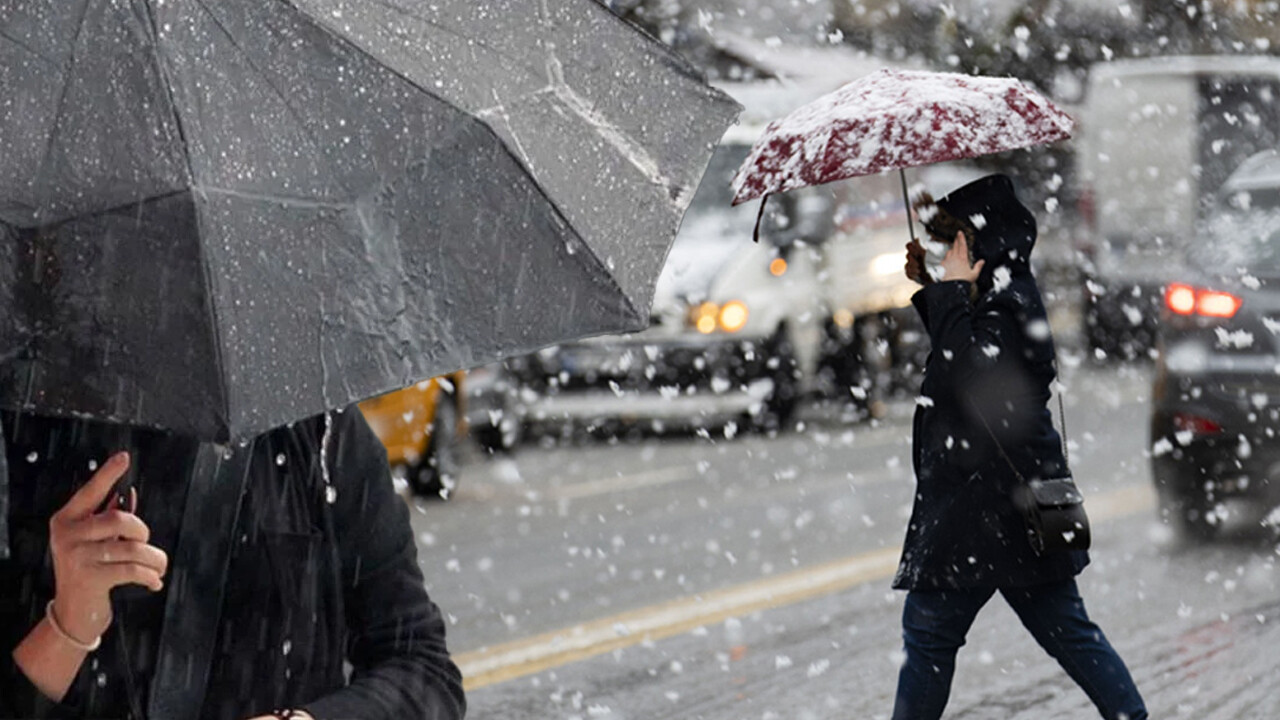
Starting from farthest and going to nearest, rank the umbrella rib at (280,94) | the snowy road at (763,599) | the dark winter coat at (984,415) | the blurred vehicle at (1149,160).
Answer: the blurred vehicle at (1149,160), the snowy road at (763,599), the dark winter coat at (984,415), the umbrella rib at (280,94)

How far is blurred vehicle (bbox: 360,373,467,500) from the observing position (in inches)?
440

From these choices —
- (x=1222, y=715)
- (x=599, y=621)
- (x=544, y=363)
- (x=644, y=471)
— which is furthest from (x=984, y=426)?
(x=544, y=363)

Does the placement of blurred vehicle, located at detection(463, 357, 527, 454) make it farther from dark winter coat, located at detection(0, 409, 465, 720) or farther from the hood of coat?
dark winter coat, located at detection(0, 409, 465, 720)

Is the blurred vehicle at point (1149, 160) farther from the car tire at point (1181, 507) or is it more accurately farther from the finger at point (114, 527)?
the finger at point (114, 527)

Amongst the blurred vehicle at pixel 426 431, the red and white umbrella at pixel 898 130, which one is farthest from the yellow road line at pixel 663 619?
the blurred vehicle at pixel 426 431

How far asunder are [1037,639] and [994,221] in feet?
3.41

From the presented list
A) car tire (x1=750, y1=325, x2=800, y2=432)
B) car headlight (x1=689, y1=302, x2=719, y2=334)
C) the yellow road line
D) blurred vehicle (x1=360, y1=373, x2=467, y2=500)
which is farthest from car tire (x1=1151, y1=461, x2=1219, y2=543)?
car tire (x1=750, y1=325, x2=800, y2=432)

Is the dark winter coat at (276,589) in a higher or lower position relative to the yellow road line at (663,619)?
higher

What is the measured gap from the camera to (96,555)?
2.25 meters

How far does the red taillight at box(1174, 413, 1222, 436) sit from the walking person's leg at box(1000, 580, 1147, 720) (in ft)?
14.0

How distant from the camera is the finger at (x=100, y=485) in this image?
224 centimetres

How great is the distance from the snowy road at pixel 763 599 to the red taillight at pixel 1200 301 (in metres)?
1.08

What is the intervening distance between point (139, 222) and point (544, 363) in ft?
42.1

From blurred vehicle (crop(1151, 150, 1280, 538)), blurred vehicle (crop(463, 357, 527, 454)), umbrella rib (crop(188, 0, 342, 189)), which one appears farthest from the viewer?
→ blurred vehicle (crop(463, 357, 527, 454))
